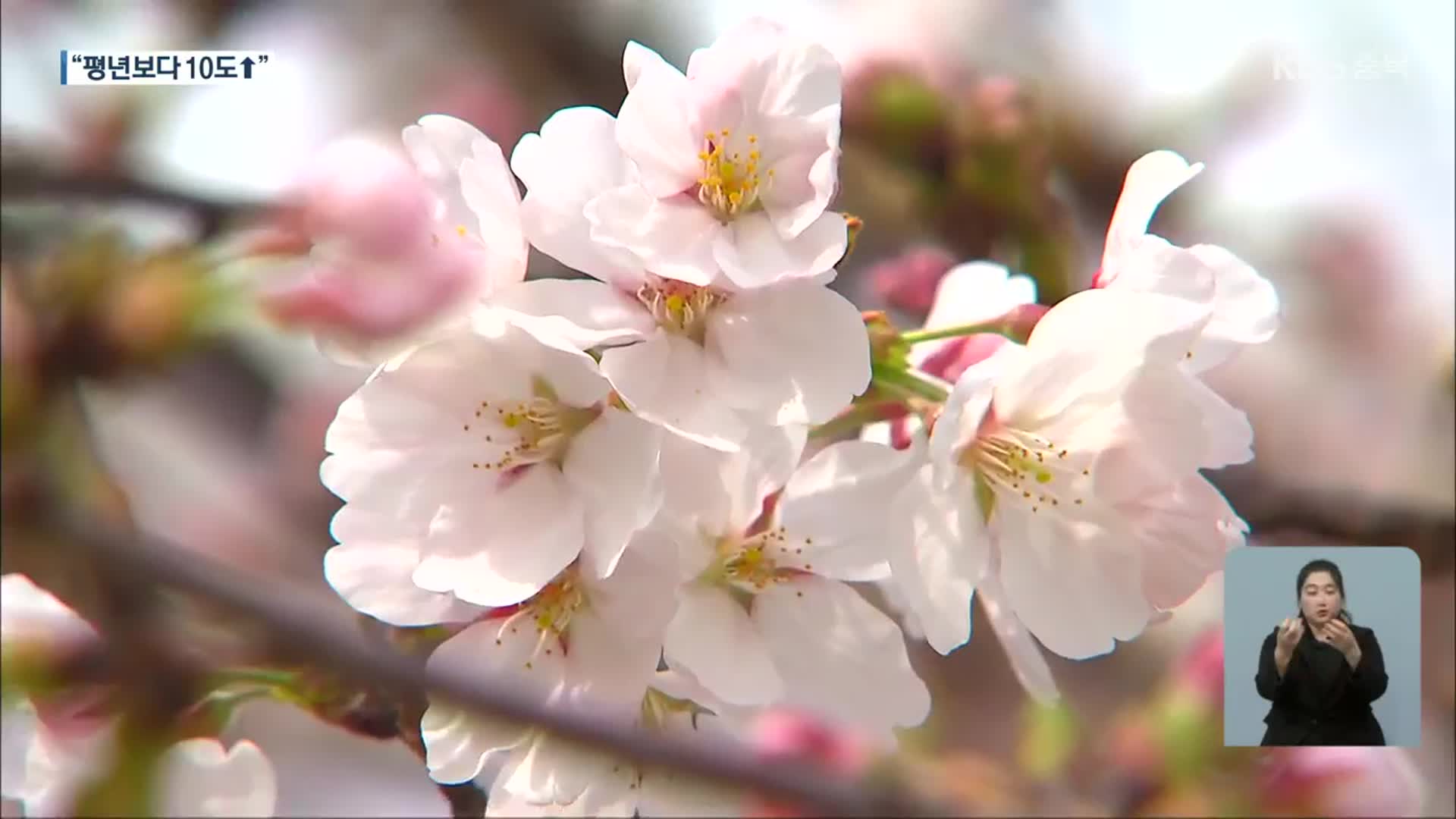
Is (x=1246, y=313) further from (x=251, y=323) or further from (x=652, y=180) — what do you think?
(x=251, y=323)

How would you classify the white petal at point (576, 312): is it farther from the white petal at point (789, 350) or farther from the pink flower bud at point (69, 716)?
the pink flower bud at point (69, 716)

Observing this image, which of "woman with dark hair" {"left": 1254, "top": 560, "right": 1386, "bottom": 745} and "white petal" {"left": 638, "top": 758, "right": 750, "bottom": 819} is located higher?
"woman with dark hair" {"left": 1254, "top": 560, "right": 1386, "bottom": 745}

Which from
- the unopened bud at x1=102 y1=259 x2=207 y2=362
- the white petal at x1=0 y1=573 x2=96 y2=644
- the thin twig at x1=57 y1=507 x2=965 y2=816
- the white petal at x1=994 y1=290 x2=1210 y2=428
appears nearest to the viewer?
the thin twig at x1=57 y1=507 x2=965 y2=816

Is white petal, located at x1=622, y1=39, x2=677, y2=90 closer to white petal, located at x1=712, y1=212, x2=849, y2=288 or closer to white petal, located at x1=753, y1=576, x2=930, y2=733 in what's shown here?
white petal, located at x1=712, y1=212, x2=849, y2=288

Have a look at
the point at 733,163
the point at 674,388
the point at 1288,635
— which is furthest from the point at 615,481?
the point at 1288,635

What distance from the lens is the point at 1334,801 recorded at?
29.7 inches

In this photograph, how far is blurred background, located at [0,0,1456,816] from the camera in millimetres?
724

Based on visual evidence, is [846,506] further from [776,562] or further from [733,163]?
[733,163]

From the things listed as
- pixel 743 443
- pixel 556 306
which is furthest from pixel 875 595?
pixel 556 306

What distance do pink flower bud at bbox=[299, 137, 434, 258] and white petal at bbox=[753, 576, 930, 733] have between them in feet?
0.92

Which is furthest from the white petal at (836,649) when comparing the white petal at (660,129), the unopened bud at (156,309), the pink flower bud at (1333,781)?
the unopened bud at (156,309)

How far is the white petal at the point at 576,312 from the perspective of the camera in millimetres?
479

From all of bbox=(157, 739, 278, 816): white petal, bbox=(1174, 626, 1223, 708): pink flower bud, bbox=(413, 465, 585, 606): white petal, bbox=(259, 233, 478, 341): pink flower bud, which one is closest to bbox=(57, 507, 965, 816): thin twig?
bbox=(413, 465, 585, 606): white petal

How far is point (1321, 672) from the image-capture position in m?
0.75
